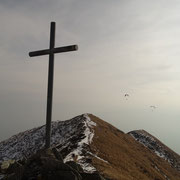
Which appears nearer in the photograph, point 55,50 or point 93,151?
point 55,50

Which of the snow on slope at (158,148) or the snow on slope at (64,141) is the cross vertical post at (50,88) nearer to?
the snow on slope at (64,141)

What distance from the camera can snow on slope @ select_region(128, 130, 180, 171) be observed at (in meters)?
52.6

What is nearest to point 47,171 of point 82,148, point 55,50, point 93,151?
point 55,50

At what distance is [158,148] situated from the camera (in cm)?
5747

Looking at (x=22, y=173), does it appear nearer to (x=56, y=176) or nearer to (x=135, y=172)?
(x=56, y=176)

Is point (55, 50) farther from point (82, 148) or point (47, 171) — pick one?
Answer: point (82, 148)

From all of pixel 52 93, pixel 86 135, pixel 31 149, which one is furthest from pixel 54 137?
pixel 52 93

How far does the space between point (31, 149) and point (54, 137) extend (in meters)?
3.82

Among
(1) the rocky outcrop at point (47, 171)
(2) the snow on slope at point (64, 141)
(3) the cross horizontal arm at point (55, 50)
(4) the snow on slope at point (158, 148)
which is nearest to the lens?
(1) the rocky outcrop at point (47, 171)

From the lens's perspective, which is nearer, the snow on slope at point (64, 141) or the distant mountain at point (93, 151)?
the distant mountain at point (93, 151)

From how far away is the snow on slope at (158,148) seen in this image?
2073 inches

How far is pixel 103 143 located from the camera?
1271 inches

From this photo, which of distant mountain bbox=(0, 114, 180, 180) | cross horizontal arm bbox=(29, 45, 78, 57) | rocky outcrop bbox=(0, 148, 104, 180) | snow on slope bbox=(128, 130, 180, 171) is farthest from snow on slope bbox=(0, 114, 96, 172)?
snow on slope bbox=(128, 130, 180, 171)

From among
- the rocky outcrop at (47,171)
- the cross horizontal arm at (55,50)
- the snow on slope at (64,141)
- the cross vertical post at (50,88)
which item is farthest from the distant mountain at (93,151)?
the cross horizontal arm at (55,50)
